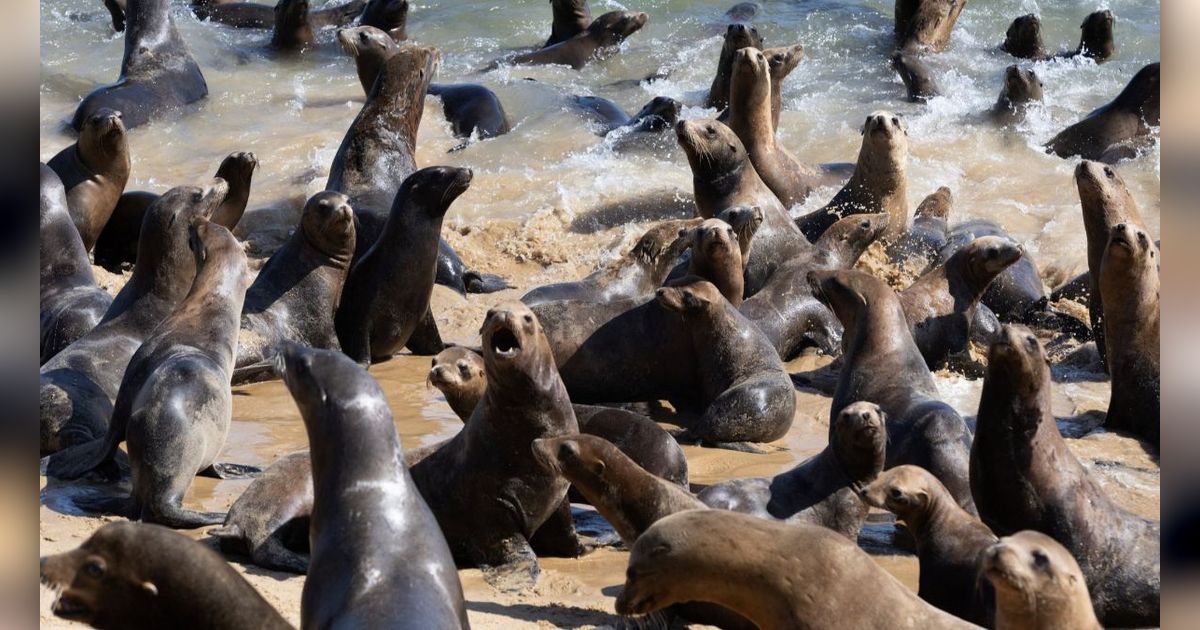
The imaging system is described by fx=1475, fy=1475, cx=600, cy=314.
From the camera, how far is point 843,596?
3861mm

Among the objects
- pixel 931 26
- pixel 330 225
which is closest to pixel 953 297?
pixel 330 225

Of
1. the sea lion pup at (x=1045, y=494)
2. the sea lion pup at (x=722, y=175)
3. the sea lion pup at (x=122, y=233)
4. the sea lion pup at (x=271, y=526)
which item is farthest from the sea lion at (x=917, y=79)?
the sea lion pup at (x=271, y=526)

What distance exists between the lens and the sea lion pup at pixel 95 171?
10438mm

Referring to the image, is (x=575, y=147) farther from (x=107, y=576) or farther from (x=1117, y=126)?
(x=107, y=576)

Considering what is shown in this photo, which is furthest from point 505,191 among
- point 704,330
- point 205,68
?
point 205,68

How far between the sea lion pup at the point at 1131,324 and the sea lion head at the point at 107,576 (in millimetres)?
5840

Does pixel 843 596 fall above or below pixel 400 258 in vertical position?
above

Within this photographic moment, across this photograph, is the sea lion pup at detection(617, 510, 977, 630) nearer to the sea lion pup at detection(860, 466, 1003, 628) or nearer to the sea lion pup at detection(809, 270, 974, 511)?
the sea lion pup at detection(860, 466, 1003, 628)

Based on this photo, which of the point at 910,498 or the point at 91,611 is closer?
the point at 91,611

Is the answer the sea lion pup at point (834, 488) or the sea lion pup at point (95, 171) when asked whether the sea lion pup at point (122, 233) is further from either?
the sea lion pup at point (834, 488)

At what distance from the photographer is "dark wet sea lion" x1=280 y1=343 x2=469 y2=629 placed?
3.65 metres

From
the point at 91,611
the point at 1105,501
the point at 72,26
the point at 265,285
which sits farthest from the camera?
the point at 72,26

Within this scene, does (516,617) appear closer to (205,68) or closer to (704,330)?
(704,330)

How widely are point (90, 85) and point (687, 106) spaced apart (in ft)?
22.0
